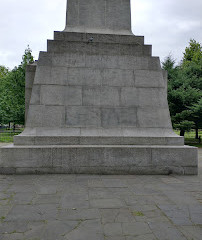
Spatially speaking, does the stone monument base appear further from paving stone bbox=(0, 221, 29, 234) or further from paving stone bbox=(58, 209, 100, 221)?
paving stone bbox=(0, 221, 29, 234)

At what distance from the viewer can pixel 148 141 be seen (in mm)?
6316

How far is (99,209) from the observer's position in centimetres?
338

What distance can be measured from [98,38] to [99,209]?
6254 mm

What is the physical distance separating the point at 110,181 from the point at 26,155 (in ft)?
8.13

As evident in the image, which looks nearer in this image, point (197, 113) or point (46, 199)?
point (46, 199)

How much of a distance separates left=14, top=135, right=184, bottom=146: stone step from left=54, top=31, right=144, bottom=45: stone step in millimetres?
3757

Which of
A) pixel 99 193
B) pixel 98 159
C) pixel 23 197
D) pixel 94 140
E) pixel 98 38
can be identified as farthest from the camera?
pixel 98 38

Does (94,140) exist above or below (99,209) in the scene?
above

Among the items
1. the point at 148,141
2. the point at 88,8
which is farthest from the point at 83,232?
the point at 88,8

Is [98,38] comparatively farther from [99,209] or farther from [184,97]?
[184,97]

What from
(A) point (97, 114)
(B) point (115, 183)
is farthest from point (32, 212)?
(A) point (97, 114)

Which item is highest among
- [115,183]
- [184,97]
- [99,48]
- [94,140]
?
[99,48]

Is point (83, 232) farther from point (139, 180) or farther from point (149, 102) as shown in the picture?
point (149, 102)

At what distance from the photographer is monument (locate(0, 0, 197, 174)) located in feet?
18.7
